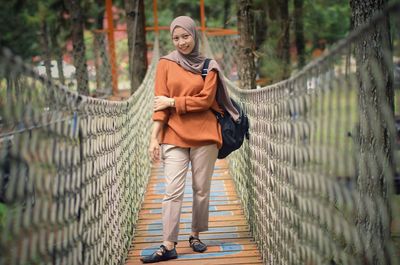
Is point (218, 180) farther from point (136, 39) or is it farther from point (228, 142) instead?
point (136, 39)

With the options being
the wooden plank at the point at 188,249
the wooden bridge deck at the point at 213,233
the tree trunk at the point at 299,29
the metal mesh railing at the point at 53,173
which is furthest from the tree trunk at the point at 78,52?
the metal mesh railing at the point at 53,173

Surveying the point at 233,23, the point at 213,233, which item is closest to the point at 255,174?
the point at 213,233

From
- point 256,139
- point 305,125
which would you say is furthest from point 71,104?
point 256,139

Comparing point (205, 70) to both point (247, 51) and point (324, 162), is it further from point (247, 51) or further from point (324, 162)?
point (247, 51)

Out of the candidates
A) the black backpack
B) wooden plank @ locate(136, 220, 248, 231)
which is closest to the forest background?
wooden plank @ locate(136, 220, 248, 231)

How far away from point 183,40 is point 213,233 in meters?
1.36

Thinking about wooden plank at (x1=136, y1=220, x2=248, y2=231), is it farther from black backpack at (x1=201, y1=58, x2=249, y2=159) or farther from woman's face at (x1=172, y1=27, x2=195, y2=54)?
woman's face at (x1=172, y1=27, x2=195, y2=54)

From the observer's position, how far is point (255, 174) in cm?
350

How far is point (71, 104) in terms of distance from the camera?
6.53 feet

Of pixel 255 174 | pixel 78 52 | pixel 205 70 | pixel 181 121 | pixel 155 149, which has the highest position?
pixel 78 52

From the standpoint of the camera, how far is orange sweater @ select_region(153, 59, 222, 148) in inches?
122

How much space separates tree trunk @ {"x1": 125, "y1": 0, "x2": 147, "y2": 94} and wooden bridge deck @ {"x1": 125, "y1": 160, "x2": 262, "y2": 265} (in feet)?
10.4

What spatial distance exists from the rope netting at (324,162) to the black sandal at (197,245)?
0.36m

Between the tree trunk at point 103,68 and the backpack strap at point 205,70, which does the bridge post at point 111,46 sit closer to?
the tree trunk at point 103,68
